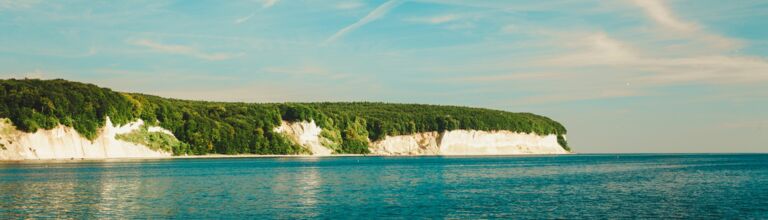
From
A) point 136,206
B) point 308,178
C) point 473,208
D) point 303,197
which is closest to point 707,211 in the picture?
point 473,208

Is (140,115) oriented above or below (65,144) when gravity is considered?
above

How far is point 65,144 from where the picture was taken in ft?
441

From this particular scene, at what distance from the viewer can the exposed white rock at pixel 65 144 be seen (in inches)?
4875

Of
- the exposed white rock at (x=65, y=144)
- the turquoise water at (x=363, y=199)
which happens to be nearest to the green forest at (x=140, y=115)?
the exposed white rock at (x=65, y=144)

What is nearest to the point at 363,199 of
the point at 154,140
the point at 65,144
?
the point at 65,144

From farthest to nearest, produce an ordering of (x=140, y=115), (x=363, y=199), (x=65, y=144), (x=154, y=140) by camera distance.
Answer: (x=154, y=140)
(x=140, y=115)
(x=65, y=144)
(x=363, y=199)

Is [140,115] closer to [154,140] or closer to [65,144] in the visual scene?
[154,140]

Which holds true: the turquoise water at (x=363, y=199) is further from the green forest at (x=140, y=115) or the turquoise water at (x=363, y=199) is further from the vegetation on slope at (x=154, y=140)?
the vegetation on slope at (x=154, y=140)

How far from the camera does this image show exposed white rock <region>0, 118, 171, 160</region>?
406 ft

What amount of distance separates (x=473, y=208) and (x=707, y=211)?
48.0 ft

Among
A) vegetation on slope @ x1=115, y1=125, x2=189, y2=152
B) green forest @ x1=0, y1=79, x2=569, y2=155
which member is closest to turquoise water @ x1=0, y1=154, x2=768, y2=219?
green forest @ x1=0, y1=79, x2=569, y2=155

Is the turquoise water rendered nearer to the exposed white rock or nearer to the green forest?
the exposed white rock

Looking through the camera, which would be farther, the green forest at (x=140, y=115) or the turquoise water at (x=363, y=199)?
the green forest at (x=140, y=115)

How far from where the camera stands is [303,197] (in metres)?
57.9
